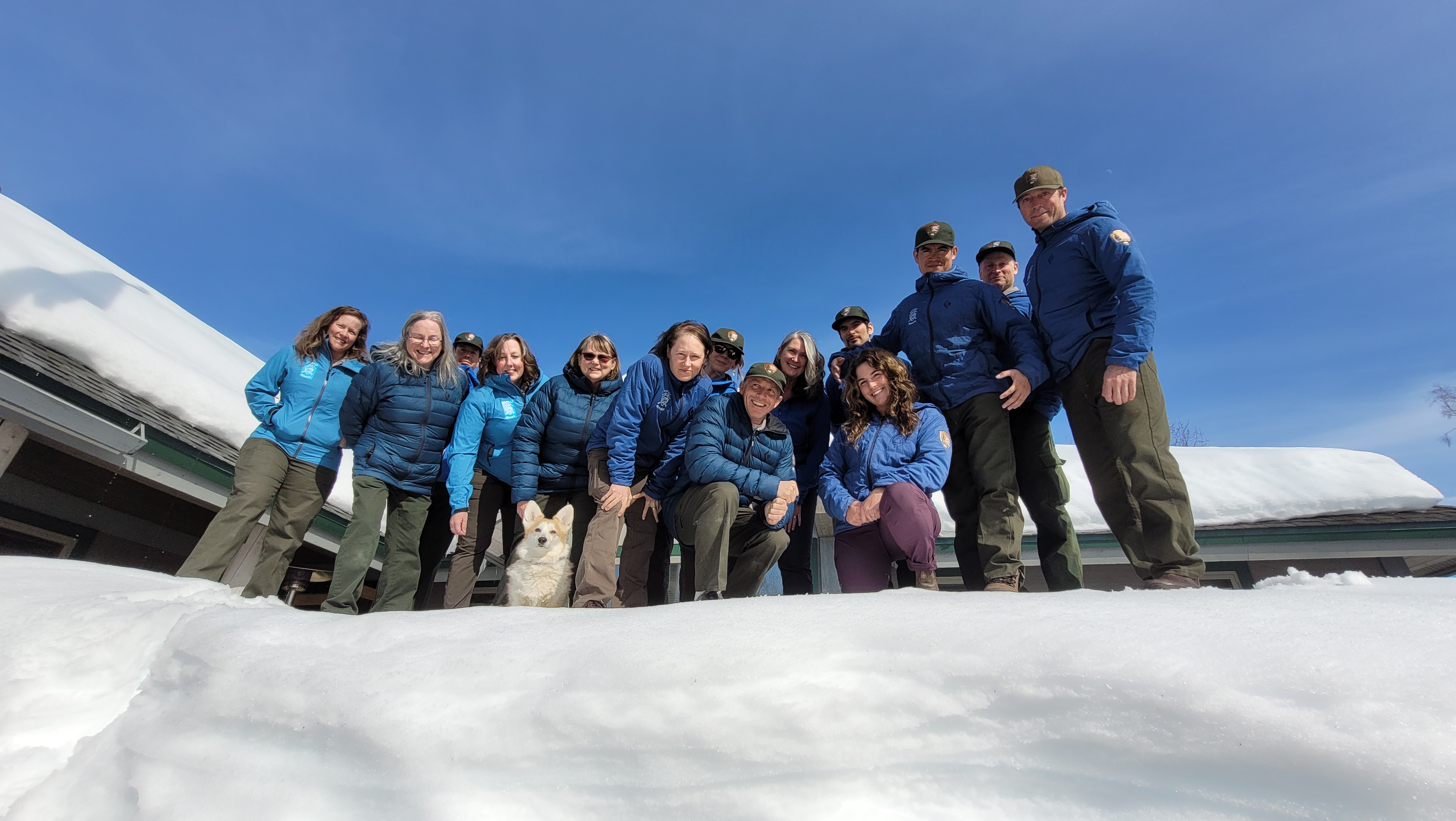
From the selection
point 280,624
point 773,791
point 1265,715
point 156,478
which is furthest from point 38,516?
point 1265,715

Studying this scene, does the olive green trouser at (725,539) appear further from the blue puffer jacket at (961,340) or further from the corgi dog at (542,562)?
the blue puffer jacket at (961,340)

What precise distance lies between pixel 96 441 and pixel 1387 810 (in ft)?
20.4

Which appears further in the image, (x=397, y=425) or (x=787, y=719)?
(x=397, y=425)

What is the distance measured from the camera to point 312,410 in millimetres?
3633

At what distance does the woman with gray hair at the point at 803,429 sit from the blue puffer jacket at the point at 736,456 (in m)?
0.37

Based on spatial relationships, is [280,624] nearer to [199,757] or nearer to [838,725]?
[199,757]

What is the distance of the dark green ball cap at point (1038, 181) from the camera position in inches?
122

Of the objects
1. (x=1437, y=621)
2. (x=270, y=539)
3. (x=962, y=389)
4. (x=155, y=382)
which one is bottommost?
(x=1437, y=621)

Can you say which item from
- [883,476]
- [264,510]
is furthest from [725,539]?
[264,510]

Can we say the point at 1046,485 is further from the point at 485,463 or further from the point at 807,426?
the point at 485,463

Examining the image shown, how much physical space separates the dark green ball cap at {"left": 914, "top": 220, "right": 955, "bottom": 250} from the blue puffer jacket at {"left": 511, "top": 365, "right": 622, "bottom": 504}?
1.89 metres

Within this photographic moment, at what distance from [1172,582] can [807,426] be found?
6.34ft

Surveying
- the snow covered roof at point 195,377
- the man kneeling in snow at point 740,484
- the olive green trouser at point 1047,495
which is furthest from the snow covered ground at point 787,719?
the snow covered roof at point 195,377

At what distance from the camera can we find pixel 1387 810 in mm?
911
